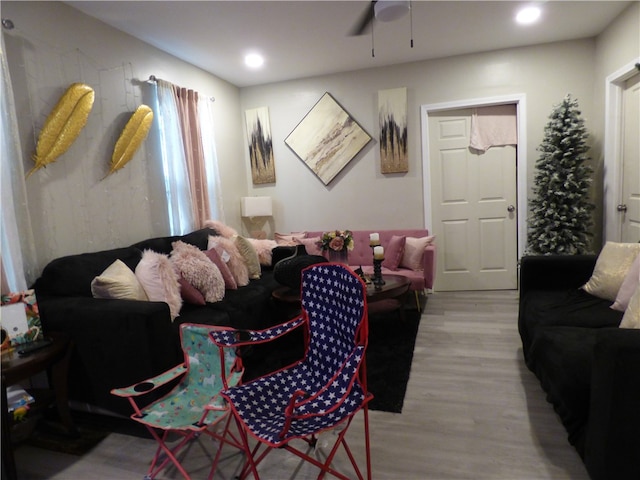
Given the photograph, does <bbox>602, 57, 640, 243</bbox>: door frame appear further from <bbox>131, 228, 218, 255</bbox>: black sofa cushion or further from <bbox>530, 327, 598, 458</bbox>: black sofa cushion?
<bbox>131, 228, 218, 255</bbox>: black sofa cushion

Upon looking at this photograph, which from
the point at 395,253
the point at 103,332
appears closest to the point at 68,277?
the point at 103,332

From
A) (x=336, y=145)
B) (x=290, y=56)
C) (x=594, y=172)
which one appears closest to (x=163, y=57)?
(x=290, y=56)

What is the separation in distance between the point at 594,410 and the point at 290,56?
12.2 feet

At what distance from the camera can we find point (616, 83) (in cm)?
341

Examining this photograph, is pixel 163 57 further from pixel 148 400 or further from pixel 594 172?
pixel 594 172

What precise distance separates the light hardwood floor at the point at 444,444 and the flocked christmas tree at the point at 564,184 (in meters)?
1.65

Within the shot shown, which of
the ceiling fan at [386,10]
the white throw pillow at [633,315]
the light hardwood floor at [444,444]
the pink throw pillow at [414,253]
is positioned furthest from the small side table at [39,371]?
the pink throw pillow at [414,253]

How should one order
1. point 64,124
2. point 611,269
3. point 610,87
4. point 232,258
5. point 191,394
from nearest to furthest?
1. point 191,394
2. point 611,269
3. point 64,124
4. point 232,258
5. point 610,87

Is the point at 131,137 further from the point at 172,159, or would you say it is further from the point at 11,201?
the point at 11,201

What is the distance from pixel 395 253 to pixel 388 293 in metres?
1.14

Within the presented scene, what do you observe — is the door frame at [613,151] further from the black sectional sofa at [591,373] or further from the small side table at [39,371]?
the small side table at [39,371]

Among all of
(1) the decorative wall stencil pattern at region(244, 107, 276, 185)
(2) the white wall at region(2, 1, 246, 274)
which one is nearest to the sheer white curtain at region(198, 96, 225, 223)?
(2) the white wall at region(2, 1, 246, 274)

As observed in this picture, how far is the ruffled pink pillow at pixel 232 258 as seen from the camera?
3119 mm

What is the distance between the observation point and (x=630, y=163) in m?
3.29
